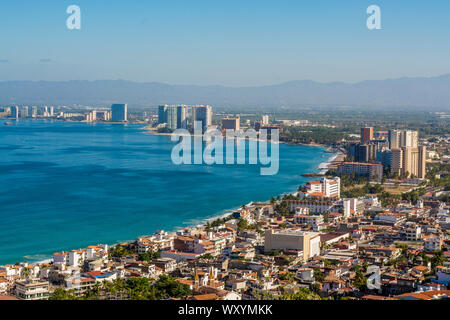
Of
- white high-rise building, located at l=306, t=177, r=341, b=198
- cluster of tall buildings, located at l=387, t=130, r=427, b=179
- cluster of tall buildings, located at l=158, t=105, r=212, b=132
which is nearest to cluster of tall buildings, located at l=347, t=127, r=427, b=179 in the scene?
cluster of tall buildings, located at l=387, t=130, r=427, b=179

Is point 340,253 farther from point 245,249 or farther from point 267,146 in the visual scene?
point 267,146

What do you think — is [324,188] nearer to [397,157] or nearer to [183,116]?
[397,157]

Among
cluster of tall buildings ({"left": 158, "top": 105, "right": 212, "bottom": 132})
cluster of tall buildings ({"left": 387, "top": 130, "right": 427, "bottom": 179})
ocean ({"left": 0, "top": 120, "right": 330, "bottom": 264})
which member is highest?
cluster of tall buildings ({"left": 158, "top": 105, "right": 212, "bottom": 132})

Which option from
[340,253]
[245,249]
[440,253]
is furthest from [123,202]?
[440,253]

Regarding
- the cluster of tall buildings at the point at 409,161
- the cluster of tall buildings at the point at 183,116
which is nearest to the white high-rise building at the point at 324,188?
the cluster of tall buildings at the point at 409,161

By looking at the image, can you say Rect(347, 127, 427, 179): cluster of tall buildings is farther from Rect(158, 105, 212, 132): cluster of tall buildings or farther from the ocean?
Rect(158, 105, 212, 132): cluster of tall buildings

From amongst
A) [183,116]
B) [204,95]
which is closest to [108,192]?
[183,116]
